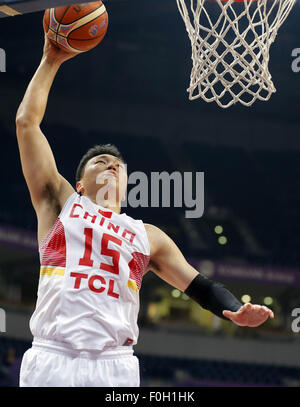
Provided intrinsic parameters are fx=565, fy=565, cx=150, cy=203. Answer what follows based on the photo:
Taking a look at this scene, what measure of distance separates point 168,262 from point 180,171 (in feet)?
24.8

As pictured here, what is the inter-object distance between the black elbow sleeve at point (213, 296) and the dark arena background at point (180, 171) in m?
6.34

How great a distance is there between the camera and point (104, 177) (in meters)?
2.77

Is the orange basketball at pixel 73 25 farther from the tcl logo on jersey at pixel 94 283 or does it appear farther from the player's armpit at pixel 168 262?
the tcl logo on jersey at pixel 94 283

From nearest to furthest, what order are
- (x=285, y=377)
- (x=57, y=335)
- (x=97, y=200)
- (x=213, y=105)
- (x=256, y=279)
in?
(x=57, y=335)
(x=97, y=200)
(x=285, y=377)
(x=256, y=279)
(x=213, y=105)

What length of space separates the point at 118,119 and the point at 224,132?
196 cm

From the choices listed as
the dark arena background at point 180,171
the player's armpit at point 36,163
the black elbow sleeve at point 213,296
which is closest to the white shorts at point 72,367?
the black elbow sleeve at point 213,296

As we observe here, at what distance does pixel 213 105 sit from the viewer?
10148 mm

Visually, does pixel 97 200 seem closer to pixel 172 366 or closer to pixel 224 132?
pixel 172 366

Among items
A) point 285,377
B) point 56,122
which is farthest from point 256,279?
point 56,122

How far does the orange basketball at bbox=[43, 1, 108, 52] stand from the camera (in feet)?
9.12

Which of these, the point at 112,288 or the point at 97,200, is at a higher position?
the point at 97,200

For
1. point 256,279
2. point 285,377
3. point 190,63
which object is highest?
point 190,63

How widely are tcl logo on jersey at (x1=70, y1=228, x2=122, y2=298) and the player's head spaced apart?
0.27 metres

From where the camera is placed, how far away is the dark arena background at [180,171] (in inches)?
357
